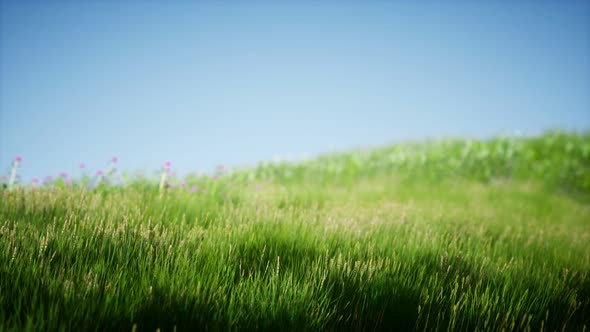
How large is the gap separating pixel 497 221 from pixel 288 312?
4748 mm

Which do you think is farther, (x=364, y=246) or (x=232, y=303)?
(x=364, y=246)

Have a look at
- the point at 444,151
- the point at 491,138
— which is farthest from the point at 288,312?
the point at 491,138

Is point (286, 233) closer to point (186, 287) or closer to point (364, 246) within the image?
point (364, 246)

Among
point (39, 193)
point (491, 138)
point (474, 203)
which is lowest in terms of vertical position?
point (474, 203)

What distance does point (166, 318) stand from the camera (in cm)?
204

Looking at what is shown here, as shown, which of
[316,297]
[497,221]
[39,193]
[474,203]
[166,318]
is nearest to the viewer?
[166,318]

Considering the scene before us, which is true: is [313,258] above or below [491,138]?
below

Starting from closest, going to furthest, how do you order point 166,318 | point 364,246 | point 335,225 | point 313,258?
point 166,318 < point 313,258 < point 364,246 < point 335,225

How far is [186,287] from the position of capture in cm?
214

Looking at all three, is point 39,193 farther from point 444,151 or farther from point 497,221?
point 444,151

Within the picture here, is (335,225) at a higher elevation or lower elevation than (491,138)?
lower

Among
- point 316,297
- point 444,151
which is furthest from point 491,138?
point 316,297

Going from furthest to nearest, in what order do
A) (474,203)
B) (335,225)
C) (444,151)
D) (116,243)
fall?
(444,151)
(474,203)
(335,225)
(116,243)

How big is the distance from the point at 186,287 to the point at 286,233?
128 cm
